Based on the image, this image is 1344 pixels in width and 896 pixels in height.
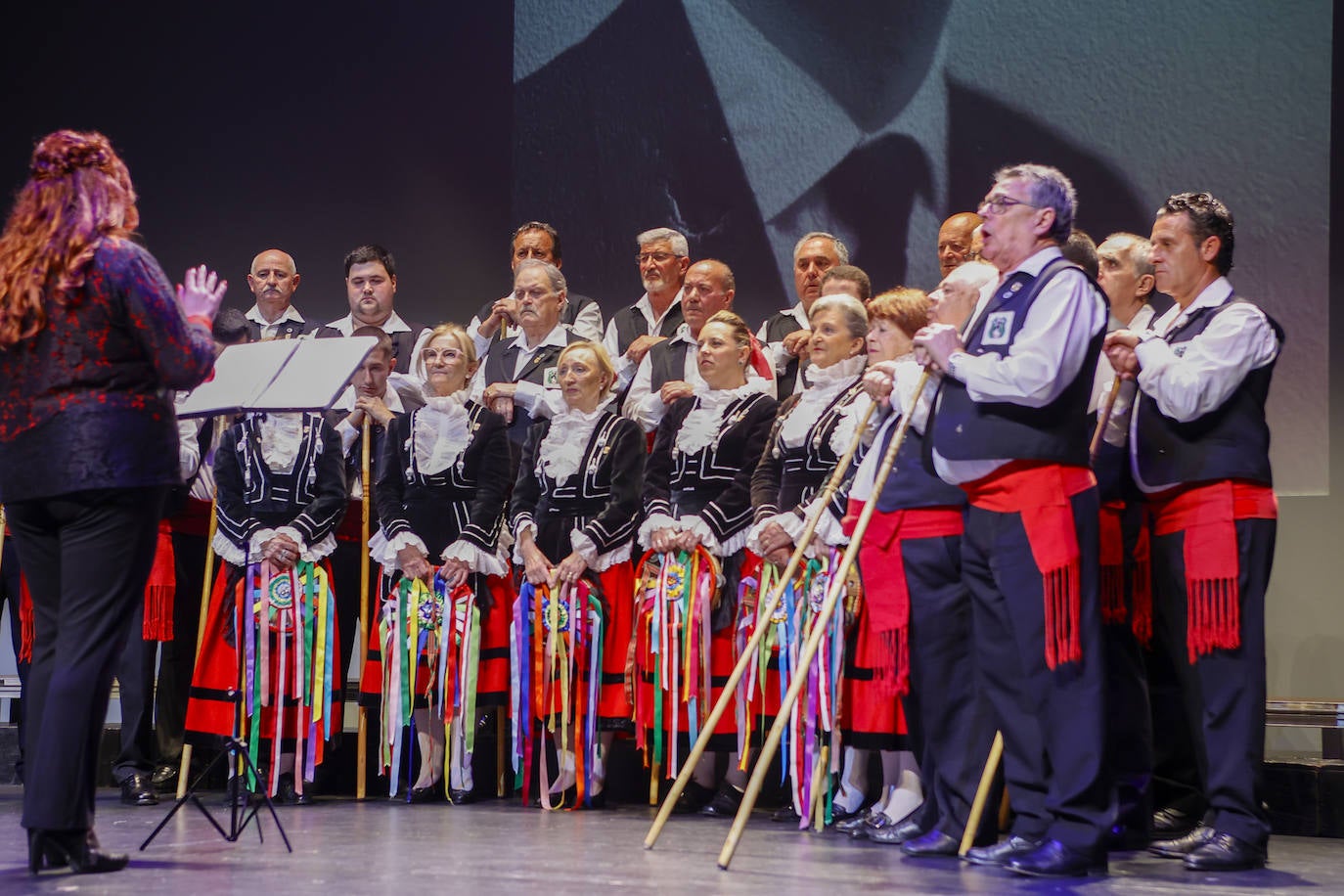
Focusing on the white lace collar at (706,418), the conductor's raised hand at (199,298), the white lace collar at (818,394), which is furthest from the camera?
the white lace collar at (706,418)

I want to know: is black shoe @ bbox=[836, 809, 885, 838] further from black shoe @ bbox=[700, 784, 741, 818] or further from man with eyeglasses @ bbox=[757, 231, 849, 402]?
man with eyeglasses @ bbox=[757, 231, 849, 402]

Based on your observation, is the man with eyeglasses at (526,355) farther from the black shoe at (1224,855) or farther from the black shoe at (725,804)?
the black shoe at (1224,855)

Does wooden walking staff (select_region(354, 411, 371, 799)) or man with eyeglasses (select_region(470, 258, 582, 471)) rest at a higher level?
man with eyeglasses (select_region(470, 258, 582, 471))

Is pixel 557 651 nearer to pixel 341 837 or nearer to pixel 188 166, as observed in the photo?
pixel 341 837

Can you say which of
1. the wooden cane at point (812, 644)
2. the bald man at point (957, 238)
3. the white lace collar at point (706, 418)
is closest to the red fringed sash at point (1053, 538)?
the wooden cane at point (812, 644)

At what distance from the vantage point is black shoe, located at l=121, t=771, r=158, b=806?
447 centimetres

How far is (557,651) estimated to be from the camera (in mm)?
4543

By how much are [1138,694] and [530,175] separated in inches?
148

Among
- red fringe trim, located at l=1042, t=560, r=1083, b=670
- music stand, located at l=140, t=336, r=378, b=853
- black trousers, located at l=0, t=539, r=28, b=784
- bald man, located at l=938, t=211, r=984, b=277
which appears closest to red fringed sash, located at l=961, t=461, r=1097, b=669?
red fringe trim, located at l=1042, t=560, r=1083, b=670

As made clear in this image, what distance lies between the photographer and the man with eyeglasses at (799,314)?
4.97 meters

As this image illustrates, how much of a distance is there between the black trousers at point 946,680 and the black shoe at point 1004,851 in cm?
17

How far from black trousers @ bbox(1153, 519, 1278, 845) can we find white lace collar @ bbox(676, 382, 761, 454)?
154cm

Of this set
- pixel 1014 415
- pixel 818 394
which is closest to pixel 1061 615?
pixel 1014 415

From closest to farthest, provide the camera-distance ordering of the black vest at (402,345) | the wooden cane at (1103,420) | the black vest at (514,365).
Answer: the wooden cane at (1103,420) < the black vest at (514,365) < the black vest at (402,345)
